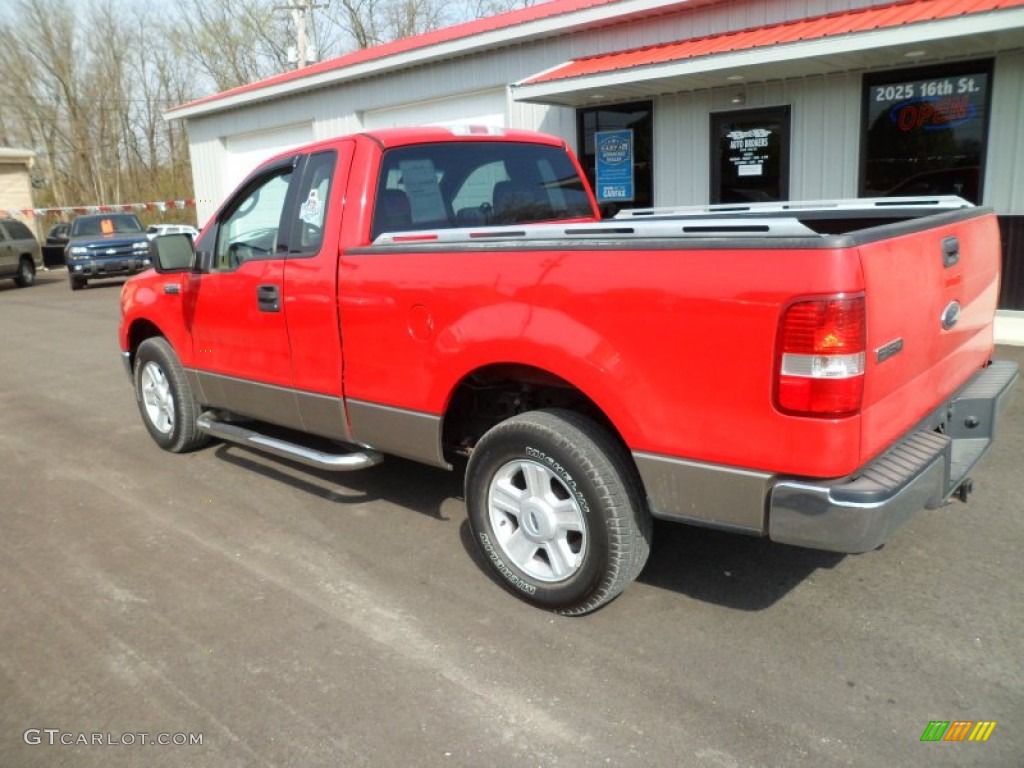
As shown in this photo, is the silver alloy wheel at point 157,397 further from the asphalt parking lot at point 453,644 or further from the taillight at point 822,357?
the taillight at point 822,357

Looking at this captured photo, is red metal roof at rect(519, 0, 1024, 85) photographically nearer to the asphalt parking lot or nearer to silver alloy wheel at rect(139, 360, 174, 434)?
the asphalt parking lot

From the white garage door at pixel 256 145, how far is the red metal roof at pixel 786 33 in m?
7.58

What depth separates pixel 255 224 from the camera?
4789mm

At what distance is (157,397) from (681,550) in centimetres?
386

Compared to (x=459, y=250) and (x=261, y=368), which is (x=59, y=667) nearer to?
(x=261, y=368)

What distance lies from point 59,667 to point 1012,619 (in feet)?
12.1

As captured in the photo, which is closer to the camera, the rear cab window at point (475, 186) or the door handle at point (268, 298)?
the rear cab window at point (475, 186)

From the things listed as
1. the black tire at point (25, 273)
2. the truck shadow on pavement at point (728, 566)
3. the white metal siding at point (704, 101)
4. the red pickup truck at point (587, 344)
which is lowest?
the truck shadow on pavement at point (728, 566)

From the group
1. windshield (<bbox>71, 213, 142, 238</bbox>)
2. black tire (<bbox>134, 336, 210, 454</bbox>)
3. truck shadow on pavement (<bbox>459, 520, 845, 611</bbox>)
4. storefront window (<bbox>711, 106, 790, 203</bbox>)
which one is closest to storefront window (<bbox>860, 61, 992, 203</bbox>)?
storefront window (<bbox>711, 106, 790, 203</bbox>)

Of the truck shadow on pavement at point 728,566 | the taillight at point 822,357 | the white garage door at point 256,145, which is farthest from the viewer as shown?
the white garage door at point 256,145

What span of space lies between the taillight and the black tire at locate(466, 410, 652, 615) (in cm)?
80

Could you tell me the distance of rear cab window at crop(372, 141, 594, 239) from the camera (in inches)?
169

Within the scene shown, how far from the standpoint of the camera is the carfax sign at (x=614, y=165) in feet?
38.3

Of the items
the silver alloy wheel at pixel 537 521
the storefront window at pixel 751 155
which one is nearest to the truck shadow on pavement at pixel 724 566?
the silver alloy wheel at pixel 537 521
